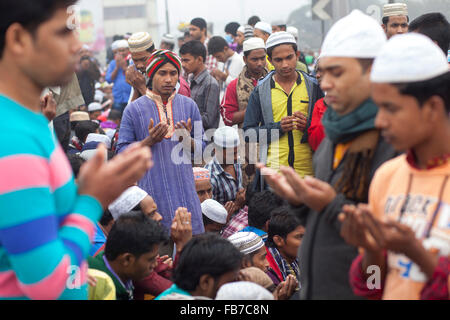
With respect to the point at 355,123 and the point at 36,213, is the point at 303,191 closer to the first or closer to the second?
the point at 355,123

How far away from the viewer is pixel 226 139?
579cm

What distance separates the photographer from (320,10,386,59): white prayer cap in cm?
230

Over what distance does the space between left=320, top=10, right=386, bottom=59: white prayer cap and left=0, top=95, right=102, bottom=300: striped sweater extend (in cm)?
112

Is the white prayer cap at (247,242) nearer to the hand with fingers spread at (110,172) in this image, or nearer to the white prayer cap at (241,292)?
the white prayer cap at (241,292)

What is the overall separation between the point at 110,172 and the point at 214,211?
11.2 ft

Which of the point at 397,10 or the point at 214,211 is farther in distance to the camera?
the point at 397,10

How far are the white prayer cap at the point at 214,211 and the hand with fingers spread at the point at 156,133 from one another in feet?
3.21

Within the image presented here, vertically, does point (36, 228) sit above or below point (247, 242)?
above

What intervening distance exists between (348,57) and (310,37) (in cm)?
1340

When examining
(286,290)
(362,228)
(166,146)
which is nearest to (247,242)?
(286,290)

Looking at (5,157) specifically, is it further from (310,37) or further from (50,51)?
(310,37)

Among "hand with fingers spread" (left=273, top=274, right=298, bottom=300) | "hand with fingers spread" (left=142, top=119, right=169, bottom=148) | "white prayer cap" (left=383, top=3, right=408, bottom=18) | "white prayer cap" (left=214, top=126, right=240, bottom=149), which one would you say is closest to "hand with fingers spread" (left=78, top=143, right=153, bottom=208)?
"hand with fingers spread" (left=273, top=274, right=298, bottom=300)

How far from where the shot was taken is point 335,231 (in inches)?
91.6

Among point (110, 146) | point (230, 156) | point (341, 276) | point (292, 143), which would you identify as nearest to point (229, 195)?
point (230, 156)
